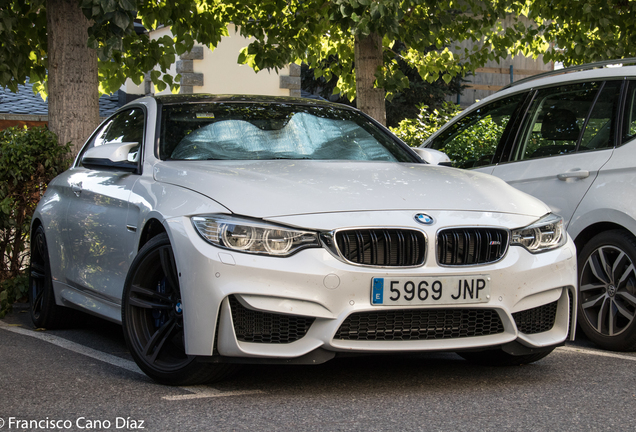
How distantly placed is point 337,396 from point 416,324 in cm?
49

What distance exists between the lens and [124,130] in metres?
5.86

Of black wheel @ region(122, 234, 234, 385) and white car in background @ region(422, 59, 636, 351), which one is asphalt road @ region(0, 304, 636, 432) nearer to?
black wheel @ region(122, 234, 234, 385)

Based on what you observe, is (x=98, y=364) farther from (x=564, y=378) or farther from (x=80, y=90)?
(x=80, y=90)

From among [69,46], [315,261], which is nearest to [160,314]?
[315,261]

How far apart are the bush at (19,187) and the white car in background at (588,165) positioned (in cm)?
365

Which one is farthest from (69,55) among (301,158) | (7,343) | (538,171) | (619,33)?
(619,33)

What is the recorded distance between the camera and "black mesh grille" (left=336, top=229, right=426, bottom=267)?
3922mm

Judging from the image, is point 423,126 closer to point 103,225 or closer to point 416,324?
point 103,225

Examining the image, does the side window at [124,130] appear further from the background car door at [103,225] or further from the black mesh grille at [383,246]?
the black mesh grille at [383,246]

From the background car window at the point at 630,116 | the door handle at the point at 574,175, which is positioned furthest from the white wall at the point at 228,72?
the background car window at the point at 630,116

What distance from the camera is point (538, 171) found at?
19.7 ft

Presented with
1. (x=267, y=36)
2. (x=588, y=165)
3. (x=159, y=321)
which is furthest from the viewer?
(x=267, y=36)

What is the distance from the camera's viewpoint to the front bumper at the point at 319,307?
150 inches

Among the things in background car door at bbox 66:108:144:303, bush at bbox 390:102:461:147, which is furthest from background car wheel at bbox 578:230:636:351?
bush at bbox 390:102:461:147
